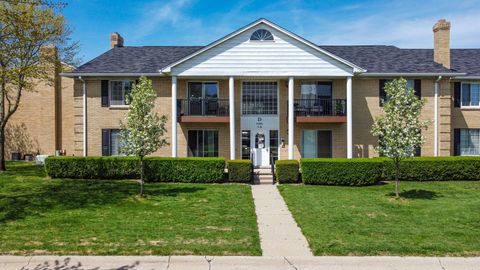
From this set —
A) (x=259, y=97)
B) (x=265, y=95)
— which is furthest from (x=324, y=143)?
(x=259, y=97)

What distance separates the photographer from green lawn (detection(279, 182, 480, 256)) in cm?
745

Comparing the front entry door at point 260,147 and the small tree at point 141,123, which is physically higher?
the small tree at point 141,123

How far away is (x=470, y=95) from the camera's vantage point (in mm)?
20406

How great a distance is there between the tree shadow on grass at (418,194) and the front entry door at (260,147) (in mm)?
8007

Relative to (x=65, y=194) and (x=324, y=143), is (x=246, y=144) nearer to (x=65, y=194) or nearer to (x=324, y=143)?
(x=324, y=143)

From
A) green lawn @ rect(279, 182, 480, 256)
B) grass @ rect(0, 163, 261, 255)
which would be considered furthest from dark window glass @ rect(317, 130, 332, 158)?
grass @ rect(0, 163, 261, 255)

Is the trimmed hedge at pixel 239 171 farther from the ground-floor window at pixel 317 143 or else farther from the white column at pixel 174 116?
the ground-floor window at pixel 317 143

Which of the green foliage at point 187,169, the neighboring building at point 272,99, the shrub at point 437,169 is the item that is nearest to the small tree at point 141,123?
the green foliage at point 187,169

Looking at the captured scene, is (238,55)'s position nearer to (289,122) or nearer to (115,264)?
(289,122)

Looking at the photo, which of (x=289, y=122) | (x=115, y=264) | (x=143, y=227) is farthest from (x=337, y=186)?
(x=115, y=264)

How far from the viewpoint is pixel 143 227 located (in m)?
8.78

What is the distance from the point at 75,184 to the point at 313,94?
13.2 meters

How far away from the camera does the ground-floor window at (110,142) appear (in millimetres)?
19859

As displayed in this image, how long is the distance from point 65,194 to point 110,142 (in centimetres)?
753
